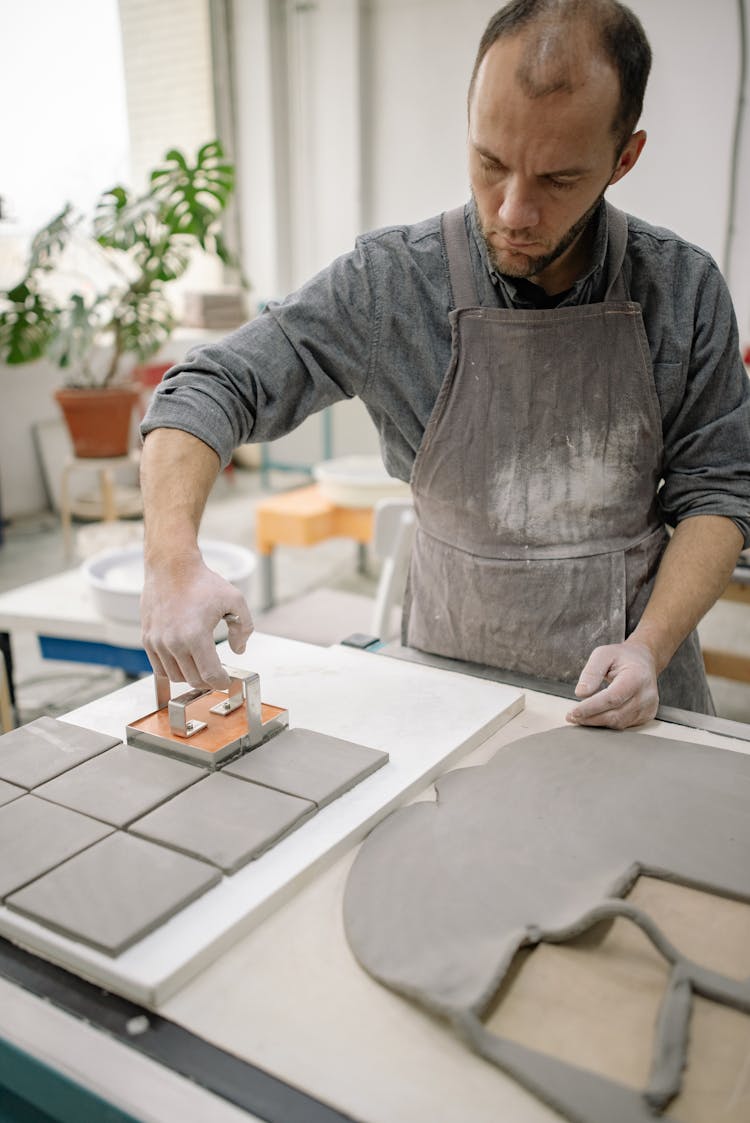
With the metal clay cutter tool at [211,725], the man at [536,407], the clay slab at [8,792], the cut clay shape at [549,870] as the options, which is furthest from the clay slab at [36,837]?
the man at [536,407]

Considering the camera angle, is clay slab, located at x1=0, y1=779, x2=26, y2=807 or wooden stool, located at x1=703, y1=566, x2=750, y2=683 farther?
wooden stool, located at x1=703, y1=566, x2=750, y2=683

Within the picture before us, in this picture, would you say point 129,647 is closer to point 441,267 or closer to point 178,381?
point 178,381

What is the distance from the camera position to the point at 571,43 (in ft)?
3.15

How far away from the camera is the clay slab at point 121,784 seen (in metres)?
0.81

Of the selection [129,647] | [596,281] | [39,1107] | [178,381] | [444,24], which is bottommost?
[129,647]

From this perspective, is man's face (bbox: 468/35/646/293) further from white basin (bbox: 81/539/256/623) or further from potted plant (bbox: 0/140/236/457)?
potted plant (bbox: 0/140/236/457)

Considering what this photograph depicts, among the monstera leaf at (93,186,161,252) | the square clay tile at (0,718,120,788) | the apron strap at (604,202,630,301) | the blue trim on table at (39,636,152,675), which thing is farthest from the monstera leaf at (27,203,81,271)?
the square clay tile at (0,718,120,788)

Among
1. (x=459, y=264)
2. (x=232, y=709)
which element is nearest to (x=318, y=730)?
(x=232, y=709)

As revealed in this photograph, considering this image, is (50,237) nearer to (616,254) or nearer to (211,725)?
(616,254)

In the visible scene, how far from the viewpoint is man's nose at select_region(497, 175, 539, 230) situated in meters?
1.02

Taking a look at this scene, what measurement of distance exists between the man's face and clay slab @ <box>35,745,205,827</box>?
28.3 inches

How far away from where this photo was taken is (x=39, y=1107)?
2.03ft

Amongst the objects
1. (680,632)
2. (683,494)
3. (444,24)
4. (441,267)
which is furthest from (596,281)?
(444,24)

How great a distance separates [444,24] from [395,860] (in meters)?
5.09
